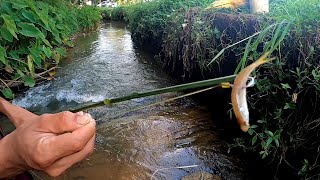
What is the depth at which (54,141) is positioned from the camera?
636 mm

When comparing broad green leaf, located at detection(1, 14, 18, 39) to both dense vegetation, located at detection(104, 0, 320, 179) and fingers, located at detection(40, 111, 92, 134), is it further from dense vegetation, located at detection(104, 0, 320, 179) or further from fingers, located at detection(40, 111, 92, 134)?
fingers, located at detection(40, 111, 92, 134)

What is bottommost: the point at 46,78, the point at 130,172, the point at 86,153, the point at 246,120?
the point at 130,172

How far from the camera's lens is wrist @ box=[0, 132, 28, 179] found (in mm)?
712

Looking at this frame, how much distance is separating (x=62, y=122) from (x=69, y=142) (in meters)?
0.05

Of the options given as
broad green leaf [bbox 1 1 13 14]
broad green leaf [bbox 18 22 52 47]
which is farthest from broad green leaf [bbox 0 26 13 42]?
broad green leaf [bbox 1 1 13 14]

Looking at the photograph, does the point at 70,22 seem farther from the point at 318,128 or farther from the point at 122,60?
the point at 318,128

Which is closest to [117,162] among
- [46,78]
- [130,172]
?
[130,172]

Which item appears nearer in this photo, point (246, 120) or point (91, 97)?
point (246, 120)

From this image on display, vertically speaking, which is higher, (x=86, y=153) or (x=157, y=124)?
(x=86, y=153)

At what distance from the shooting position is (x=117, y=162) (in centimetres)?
245

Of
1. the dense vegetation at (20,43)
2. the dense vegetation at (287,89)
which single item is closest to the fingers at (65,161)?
the dense vegetation at (287,89)

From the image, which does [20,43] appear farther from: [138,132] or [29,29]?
[138,132]

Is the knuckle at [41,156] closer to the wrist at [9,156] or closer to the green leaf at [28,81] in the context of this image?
the wrist at [9,156]

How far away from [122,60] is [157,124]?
11.3 feet
